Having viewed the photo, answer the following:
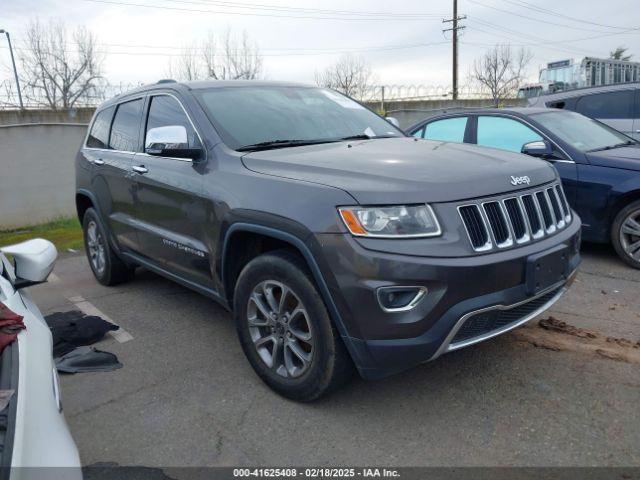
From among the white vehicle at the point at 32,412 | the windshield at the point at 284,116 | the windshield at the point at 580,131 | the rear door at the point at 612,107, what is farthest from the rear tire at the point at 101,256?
the rear door at the point at 612,107

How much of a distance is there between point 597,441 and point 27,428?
2458 millimetres

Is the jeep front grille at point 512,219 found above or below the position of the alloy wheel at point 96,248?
above

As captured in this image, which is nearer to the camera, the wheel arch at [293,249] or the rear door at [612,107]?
the wheel arch at [293,249]

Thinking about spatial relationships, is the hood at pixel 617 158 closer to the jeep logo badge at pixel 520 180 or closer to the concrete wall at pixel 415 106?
the jeep logo badge at pixel 520 180

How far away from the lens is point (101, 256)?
5621mm

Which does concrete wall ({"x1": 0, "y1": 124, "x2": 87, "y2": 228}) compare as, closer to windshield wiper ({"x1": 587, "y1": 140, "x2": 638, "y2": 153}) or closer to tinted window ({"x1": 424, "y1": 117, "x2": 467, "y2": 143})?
tinted window ({"x1": 424, "y1": 117, "x2": 467, "y2": 143})

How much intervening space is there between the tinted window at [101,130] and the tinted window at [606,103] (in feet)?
23.2

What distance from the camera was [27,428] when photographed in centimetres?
172

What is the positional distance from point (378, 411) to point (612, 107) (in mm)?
7817

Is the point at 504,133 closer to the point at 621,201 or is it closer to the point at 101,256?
the point at 621,201

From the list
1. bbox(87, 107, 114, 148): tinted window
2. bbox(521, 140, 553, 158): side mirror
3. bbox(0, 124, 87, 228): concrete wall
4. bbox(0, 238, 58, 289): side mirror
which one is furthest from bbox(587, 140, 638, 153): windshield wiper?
bbox(0, 124, 87, 228): concrete wall

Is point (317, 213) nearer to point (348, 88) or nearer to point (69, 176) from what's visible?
point (69, 176)

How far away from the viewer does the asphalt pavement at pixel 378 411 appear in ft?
8.75

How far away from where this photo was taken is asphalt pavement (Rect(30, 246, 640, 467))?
8.75 ft
